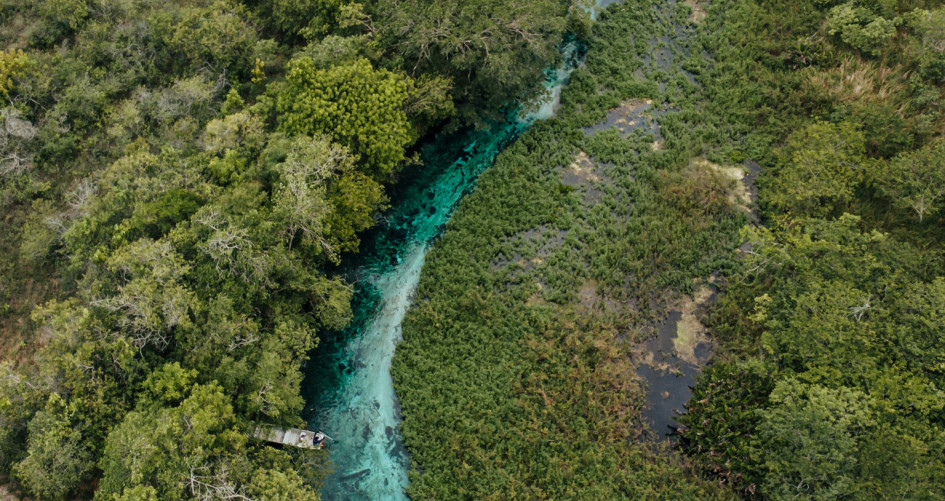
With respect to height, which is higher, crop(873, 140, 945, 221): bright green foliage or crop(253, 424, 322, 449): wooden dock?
crop(873, 140, 945, 221): bright green foliage

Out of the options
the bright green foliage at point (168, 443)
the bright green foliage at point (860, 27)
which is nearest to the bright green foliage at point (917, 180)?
the bright green foliage at point (860, 27)

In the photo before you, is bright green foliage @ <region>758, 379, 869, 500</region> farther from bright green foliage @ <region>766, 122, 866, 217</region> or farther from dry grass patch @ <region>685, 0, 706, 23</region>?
dry grass patch @ <region>685, 0, 706, 23</region>

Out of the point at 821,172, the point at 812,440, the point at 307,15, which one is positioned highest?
the point at 307,15

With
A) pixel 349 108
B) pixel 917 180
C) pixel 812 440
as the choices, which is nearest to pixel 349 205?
pixel 349 108

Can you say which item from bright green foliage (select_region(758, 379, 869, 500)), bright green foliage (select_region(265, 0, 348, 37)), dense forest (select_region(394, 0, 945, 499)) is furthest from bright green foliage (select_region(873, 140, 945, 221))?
bright green foliage (select_region(265, 0, 348, 37))

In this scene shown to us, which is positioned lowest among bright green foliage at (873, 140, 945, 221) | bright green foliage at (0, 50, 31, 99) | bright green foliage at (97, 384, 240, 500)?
bright green foliage at (97, 384, 240, 500)

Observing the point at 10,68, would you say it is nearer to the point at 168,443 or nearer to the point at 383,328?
the point at 168,443
